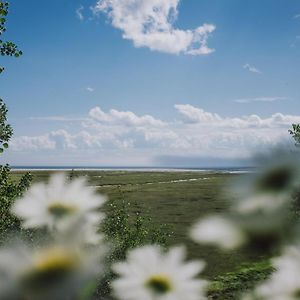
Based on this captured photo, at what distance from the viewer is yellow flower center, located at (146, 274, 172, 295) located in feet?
2.40

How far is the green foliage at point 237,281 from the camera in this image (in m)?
18.3

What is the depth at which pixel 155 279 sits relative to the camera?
743mm

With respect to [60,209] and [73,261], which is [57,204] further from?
[73,261]

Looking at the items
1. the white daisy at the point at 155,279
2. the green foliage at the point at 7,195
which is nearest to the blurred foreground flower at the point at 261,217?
the white daisy at the point at 155,279

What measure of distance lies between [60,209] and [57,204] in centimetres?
2

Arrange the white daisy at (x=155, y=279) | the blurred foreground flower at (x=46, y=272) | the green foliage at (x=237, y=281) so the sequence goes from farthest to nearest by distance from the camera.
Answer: the green foliage at (x=237, y=281), the white daisy at (x=155, y=279), the blurred foreground flower at (x=46, y=272)

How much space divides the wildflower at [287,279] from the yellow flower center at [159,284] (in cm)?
14

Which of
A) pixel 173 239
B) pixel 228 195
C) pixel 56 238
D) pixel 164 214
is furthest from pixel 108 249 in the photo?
pixel 164 214

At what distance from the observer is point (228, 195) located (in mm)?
724

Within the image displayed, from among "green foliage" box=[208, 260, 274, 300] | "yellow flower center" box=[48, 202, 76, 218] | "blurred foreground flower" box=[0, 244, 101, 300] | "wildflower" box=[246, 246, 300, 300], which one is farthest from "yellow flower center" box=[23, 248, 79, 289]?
"green foliage" box=[208, 260, 274, 300]

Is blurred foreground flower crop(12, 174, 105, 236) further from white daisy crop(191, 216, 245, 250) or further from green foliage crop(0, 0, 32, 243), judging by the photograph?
green foliage crop(0, 0, 32, 243)

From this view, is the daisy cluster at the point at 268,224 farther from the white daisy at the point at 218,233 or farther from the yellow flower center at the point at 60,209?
the yellow flower center at the point at 60,209

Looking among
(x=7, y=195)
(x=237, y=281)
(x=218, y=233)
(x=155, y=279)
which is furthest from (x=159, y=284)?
(x=237, y=281)

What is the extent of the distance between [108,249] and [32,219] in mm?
158
